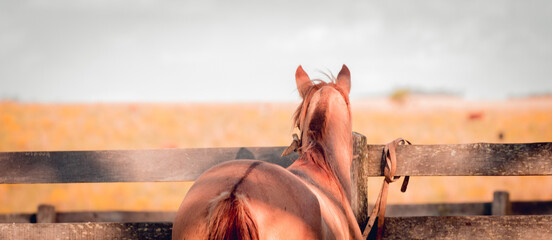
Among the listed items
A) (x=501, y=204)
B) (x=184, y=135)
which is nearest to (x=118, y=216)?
(x=501, y=204)

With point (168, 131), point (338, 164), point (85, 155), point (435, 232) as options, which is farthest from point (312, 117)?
point (168, 131)

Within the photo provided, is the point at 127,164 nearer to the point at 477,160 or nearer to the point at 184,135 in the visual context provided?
the point at 477,160

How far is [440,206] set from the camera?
623 cm

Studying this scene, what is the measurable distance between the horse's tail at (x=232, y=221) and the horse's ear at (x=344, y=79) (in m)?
1.69

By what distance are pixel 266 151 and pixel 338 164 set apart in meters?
0.74

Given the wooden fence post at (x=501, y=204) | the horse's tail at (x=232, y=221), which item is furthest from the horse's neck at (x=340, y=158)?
the wooden fence post at (x=501, y=204)

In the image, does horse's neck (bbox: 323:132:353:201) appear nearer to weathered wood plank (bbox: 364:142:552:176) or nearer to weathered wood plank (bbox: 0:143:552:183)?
weathered wood plank (bbox: 0:143:552:183)

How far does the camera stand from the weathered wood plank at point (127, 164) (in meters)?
3.63

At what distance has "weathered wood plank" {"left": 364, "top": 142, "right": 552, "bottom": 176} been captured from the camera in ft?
11.4

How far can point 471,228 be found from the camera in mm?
3494

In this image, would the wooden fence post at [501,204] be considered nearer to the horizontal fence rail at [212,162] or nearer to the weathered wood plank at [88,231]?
the horizontal fence rail at [212,162]

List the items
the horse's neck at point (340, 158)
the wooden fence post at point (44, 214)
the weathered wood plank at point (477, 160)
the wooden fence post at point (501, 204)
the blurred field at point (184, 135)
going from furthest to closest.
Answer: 1. the blurred field at point (184, 135)
2. the wooden fence post at point (501, 204)
3. the wooden fence post at point (44, 214)
4. the weathered wood plank at point (477, 160)
5. the horse's neck at point (340, 158)

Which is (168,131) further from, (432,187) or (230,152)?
(230,152)

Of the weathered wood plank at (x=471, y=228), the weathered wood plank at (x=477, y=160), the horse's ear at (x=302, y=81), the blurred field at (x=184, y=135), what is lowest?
the weathered wood plank at (x=471, y=228)
